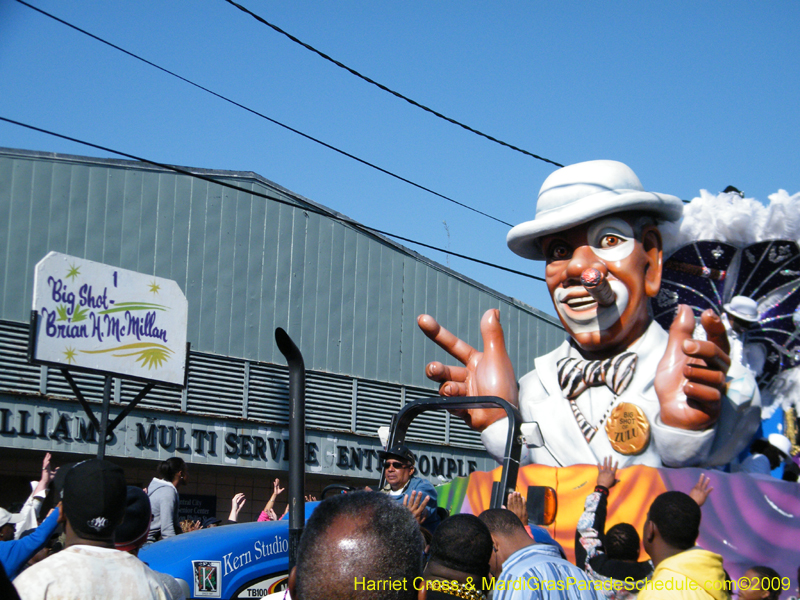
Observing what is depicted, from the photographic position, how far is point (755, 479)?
6066 millimetres

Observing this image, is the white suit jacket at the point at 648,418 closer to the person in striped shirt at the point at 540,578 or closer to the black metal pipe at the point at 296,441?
the person in striped shirt at the point at 540,578

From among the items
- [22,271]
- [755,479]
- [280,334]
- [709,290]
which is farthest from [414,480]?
[22,271]

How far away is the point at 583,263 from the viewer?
24.1 feet

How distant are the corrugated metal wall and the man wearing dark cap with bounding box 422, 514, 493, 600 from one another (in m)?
9.79

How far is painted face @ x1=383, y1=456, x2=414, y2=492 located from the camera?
525 centimetres

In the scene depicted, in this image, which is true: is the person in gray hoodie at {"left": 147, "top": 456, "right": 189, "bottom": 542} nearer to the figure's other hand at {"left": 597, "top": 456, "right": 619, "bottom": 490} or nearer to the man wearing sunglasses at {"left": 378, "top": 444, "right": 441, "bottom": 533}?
the man wearing sunglasses at {"left": 378, "top": 444, "right": 441, "bottom": 533}

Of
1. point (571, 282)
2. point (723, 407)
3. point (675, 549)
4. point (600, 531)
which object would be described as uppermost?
point (571, 282)

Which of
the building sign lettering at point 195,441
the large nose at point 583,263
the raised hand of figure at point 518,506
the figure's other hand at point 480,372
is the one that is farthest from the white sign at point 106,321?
the raised hand of figure at point 518,506

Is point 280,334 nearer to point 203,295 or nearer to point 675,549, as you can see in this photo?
point 675,549

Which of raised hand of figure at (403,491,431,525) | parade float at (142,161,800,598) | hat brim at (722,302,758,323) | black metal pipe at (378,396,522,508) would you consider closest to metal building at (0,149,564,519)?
parade float at (142,161,800,598)

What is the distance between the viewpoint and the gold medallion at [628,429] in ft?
22.4

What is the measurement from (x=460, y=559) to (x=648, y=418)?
4270mm

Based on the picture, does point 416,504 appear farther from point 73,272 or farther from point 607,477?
point 73,272

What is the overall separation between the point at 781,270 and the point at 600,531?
11.7ft
